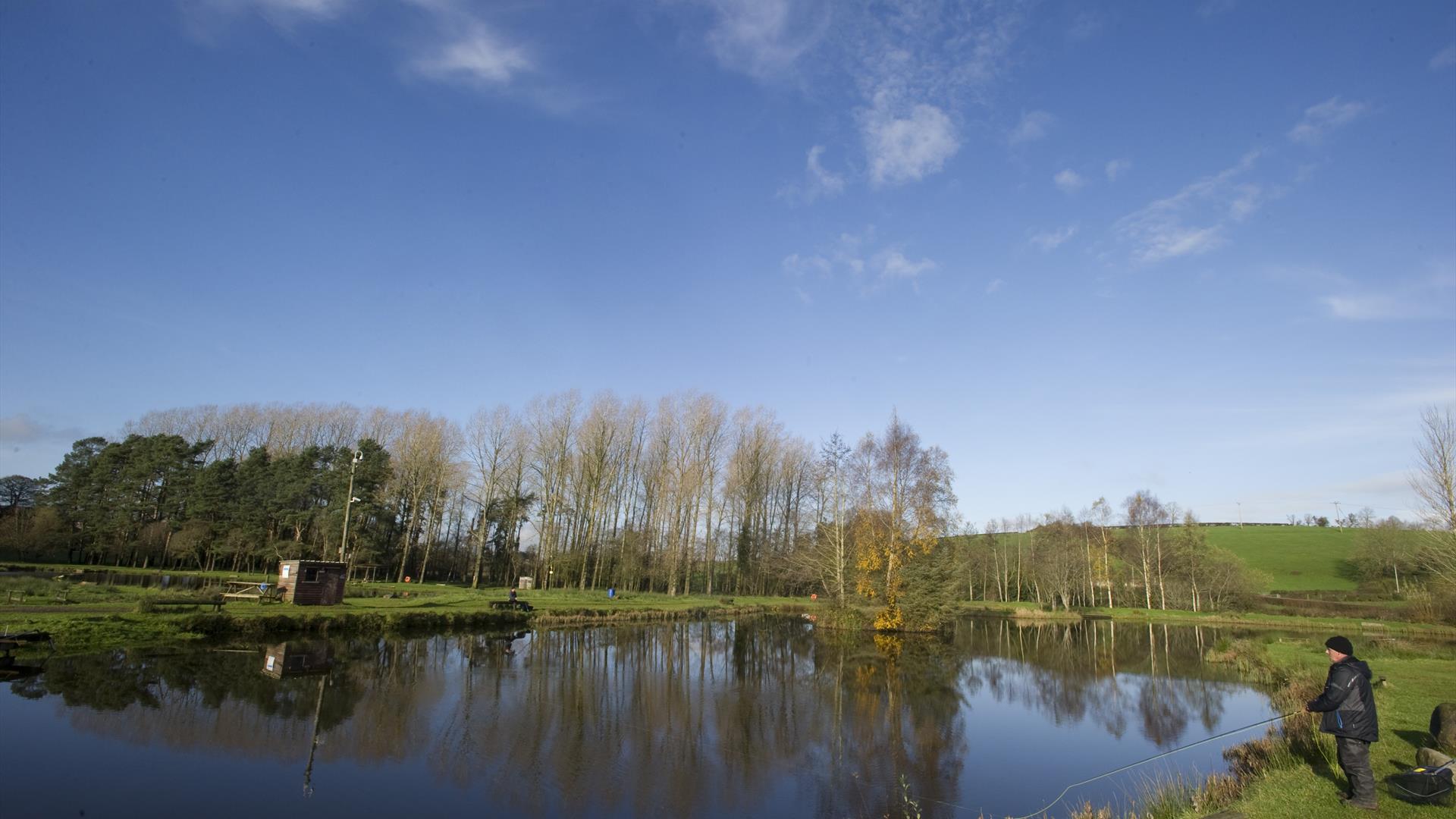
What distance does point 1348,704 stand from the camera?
7598 mm

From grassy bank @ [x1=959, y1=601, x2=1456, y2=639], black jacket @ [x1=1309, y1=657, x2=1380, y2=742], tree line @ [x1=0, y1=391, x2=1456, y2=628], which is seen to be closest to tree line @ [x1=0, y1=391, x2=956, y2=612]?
tree line @ [x1=0, y1=391, x2=1456, y2=628]

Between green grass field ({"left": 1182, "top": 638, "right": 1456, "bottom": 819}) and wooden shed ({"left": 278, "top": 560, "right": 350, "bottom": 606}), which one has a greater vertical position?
wooden shed ({"left": 278, "top": 560, "right": 350, "bottom": 606})

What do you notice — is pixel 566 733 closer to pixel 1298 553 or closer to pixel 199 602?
pixel 199 602

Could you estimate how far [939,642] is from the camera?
32.6 meters

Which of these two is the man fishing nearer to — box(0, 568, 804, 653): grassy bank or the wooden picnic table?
box(0, 568, 804, 653): grassy bank

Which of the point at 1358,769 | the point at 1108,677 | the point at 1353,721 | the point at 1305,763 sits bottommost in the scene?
the point at 1108,677

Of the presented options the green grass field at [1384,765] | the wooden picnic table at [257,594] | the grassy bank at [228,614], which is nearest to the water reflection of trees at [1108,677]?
the green grass field at [1384,765]

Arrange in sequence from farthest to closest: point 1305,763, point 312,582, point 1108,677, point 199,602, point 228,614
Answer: point 312,582
point 1108,677
point 199,602
point 228,614
point 1305,763

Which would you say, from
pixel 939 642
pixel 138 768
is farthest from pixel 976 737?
pixel 939 642

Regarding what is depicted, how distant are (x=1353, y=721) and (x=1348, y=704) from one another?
7.1 inches

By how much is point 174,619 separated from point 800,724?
19059mm

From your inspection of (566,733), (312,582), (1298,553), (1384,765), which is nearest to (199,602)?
(312,582)

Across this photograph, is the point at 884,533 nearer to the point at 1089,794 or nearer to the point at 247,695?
the point at 1089,794

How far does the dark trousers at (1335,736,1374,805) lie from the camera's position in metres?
7.41
